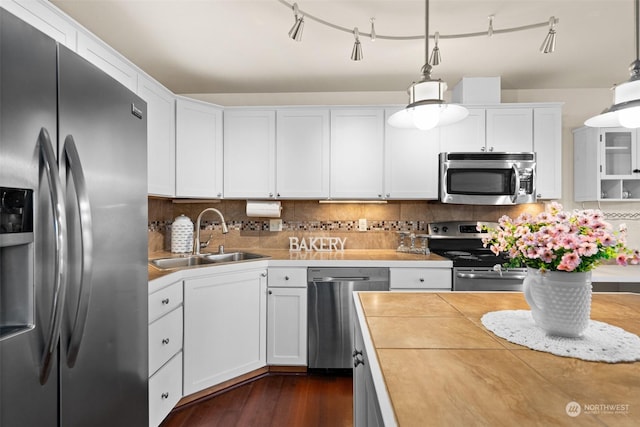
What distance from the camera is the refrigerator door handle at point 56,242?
31.1 inches

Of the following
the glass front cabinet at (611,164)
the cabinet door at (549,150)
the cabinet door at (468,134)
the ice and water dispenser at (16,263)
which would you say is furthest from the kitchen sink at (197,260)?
the glass front cabinet at (611,164)

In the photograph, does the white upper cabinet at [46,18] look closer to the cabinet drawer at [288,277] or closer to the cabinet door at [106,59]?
the cabinet door at [106,59]

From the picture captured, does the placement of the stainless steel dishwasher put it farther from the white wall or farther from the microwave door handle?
the white wall

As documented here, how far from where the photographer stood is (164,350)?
6.54 ft

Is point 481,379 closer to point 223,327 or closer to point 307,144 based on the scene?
point 223,327

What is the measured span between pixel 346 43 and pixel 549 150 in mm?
1972

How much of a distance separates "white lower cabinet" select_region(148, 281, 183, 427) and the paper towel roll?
1022mm

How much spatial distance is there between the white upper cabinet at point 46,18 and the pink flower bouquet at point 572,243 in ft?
6.28

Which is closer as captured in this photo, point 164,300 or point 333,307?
point 164,300

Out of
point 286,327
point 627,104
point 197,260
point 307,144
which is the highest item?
point 307,144

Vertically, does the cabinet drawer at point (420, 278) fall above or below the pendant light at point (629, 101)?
below

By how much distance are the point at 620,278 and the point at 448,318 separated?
2.14 metres

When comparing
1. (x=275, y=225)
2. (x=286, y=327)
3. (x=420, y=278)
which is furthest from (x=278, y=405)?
(x=275, y=225)

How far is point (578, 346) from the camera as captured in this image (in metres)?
0.95
